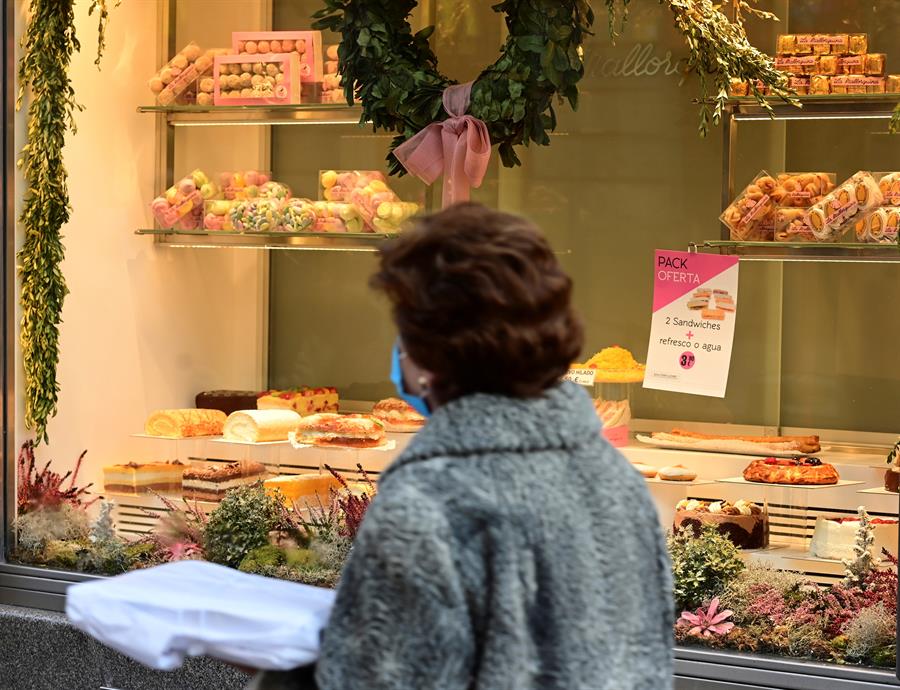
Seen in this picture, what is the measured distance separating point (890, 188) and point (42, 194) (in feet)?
9.80

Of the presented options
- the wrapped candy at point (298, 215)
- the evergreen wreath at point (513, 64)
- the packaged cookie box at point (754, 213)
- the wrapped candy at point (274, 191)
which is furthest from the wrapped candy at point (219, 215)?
the packaged cookie box at point (754, 213)

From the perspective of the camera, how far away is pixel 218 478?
5.18 metres

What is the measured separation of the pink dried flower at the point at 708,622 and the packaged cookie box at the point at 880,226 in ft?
4.17

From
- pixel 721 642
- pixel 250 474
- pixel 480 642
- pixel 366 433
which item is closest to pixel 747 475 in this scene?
pixel 721 642

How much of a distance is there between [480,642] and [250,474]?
11.3ft

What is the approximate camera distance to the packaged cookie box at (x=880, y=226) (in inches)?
171

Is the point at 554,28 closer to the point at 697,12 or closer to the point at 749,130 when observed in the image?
the point at 697,12

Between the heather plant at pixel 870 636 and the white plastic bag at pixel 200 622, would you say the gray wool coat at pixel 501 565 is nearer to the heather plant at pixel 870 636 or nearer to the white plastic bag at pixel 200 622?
the white plastic bag at pixel 200 622

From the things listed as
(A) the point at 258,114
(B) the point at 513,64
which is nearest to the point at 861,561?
(B) the point at 513,64

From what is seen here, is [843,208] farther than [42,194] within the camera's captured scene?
No

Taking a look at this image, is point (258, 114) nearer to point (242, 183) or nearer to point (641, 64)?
point (242, 183)

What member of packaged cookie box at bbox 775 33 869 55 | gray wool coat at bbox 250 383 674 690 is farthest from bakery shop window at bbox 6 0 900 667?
gray wool coat at bbox 250 383 674 690

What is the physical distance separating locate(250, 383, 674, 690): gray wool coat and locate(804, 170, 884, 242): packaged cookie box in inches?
107

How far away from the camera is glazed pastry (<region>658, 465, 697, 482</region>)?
15.5ft
